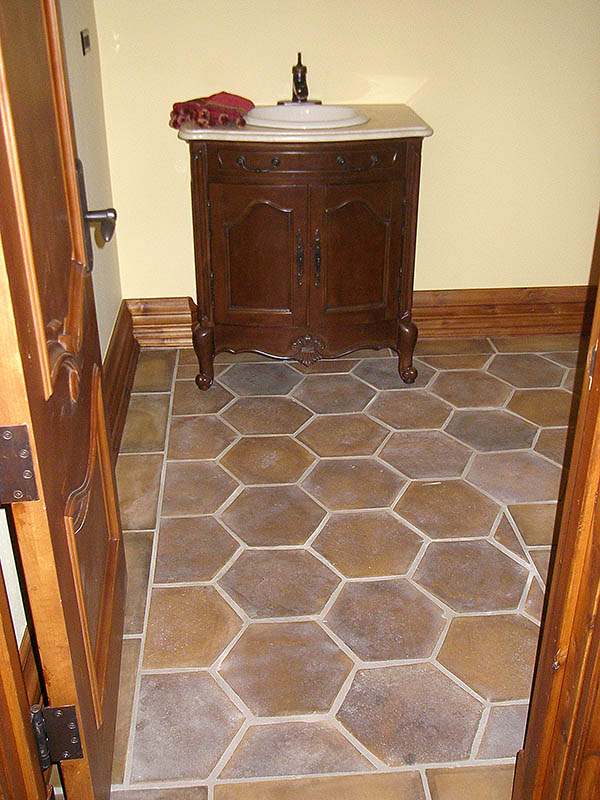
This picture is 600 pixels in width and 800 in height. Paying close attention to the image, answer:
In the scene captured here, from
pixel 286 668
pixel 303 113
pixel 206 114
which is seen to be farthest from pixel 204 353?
pixel 286 668

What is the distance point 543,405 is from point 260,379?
42.6 inches

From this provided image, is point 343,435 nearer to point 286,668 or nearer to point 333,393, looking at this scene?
point 333,393

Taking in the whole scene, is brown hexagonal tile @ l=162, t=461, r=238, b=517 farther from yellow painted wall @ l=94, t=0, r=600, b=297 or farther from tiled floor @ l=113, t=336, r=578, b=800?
yellow painted wall @ l=94, t=0, r=600, b=297

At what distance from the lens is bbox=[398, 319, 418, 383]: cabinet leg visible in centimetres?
318

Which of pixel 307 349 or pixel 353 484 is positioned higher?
pixel 307 349

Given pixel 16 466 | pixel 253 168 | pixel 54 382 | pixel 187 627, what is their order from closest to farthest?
1. pixel 16 466
2. pixel 54 382
3. pixel 187 627
4. pixel 253 168

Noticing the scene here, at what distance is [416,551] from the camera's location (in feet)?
7.52

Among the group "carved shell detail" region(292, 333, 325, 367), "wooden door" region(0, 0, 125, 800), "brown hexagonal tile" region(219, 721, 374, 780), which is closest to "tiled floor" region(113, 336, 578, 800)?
"brown hexagonal tile" region(219, 721, 374, 780)

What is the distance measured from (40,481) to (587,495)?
0.69 m

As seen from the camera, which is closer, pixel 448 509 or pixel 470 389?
pixel 448 509

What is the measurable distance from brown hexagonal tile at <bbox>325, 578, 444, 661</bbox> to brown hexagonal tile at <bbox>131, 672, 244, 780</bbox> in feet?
1.15

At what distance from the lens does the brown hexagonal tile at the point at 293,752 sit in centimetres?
166

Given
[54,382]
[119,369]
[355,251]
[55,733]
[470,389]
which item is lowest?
[470,389]

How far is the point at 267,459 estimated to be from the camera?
2.73 metres
